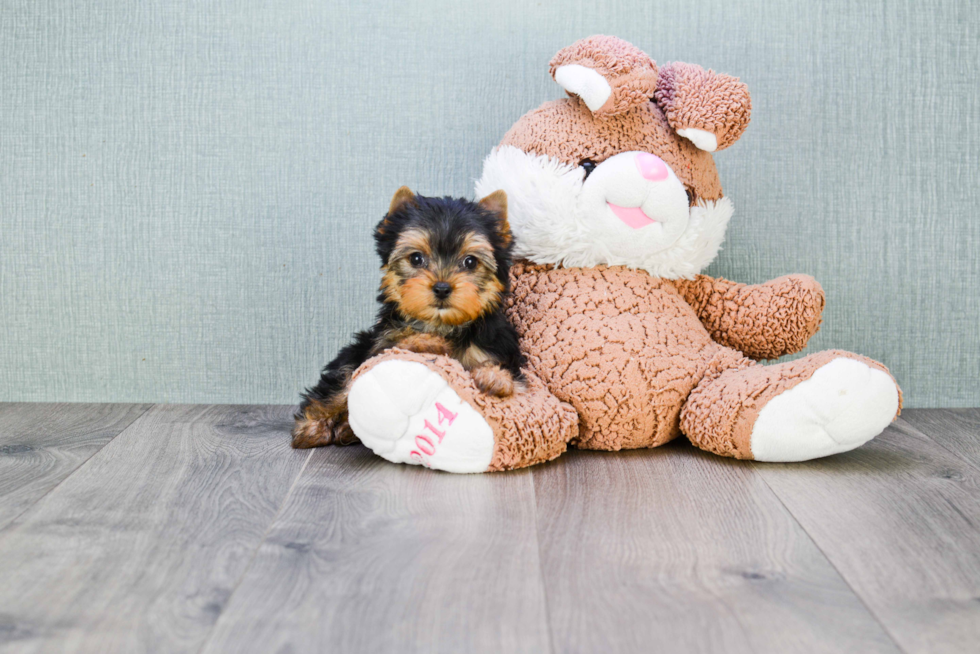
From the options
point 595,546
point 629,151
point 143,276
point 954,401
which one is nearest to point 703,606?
point 595,546

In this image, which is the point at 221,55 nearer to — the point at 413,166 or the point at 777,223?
the point at 413,166

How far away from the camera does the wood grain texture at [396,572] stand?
30.8 inches

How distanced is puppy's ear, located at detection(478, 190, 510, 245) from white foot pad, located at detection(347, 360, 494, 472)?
0.31m

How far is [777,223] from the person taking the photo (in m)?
1.85

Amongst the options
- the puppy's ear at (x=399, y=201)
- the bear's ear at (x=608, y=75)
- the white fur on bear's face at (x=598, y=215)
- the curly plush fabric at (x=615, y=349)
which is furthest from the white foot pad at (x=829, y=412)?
the puppy's ear at (x=399, y=201)

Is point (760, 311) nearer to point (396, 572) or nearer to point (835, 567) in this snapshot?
point (835, 567)

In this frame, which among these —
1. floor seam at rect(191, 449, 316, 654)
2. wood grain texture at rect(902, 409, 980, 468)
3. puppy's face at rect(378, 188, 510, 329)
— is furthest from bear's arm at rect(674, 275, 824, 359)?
floor seam at rect(191, 449, 316, 654)

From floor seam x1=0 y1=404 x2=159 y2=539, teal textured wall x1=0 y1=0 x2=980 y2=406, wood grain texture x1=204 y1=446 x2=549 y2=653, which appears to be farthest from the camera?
teal textured wall x1=0 y1=0 x2=980 y2=406

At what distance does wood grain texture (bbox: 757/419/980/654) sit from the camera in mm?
829

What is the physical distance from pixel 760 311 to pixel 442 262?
2.24ft

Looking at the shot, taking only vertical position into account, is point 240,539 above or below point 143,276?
below

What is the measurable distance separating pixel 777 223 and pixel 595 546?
1.14 metres

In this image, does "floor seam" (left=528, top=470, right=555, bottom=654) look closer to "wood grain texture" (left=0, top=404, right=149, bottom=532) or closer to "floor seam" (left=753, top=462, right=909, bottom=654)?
"floor seam" (left=753, top=462, right=909, bottom=654)

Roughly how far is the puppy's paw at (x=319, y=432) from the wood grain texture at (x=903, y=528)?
2.50 ft
